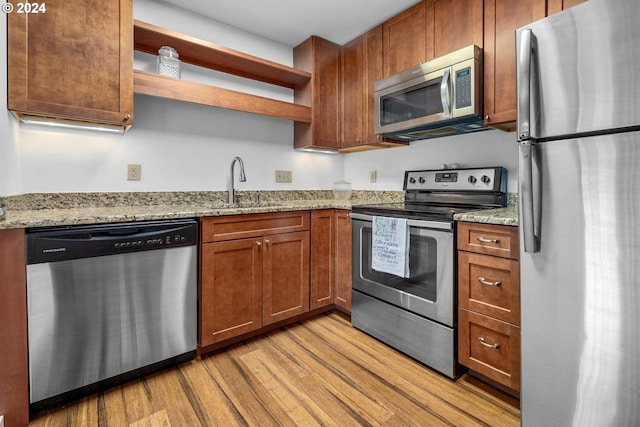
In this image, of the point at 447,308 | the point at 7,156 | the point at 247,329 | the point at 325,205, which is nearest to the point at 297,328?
Answer: the point at 247,329

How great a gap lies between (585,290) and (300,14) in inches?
94.4

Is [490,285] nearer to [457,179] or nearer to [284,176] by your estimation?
[457,179]

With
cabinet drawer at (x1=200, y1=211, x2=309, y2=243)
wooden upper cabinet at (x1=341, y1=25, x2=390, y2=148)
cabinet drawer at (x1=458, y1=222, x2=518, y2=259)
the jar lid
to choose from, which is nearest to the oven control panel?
wooden upper cabinet at (x1=341, y1=25, x2=390, y2=148)

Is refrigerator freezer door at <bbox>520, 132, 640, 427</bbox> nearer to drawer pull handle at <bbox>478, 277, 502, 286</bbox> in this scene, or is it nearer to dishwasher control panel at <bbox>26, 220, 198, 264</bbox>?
drawer pull handle at <bbox>478, 277, 502, 286</bbox>

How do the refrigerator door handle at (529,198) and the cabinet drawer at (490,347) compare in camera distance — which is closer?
the refrigerator door handle at (529,198)

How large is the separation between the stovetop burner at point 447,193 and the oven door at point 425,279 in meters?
0.08

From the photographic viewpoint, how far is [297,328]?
2.34 m

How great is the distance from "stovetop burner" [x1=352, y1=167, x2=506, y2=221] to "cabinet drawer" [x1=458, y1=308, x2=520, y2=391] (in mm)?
553

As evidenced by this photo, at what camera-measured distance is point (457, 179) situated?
2207 millimetres

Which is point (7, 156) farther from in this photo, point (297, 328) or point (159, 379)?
point (297, 328)

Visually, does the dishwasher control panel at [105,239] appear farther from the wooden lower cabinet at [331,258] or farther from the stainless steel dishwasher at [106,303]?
the wooden lower cabinet at [331,258]

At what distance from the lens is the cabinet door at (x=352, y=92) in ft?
8.73

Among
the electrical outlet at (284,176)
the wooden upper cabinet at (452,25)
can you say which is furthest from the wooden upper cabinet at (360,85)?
the electrical outlet at (284,176)

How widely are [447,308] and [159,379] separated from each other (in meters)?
1.61
